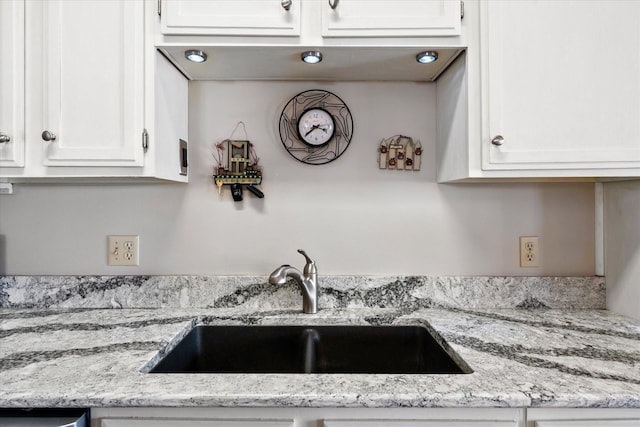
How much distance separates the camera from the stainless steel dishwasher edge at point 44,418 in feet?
2.50

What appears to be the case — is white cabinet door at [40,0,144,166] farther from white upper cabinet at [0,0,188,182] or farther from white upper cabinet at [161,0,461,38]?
white upper cabinet at [161,0,461,38]

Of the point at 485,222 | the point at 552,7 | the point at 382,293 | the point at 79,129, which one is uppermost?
the point at 552,7

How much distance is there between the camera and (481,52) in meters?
1.11

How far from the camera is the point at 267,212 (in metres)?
1.45

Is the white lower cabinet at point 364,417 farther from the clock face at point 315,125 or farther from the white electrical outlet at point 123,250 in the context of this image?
the clock face at point 315,125

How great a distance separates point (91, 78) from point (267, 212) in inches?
27.4

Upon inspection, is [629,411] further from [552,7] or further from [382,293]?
[552,7]

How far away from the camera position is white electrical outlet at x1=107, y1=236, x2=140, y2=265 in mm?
1435

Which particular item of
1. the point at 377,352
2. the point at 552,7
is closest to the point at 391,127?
the point at 552,7

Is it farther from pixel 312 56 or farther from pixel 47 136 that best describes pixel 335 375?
pixel 47 136

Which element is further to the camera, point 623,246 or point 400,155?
point 400,155

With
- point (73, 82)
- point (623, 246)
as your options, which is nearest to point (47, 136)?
point (73, 82)

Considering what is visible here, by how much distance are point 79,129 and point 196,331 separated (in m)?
0.72

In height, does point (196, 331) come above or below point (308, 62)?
below
